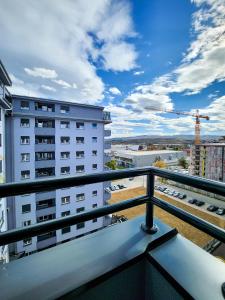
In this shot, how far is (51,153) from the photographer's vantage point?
33.5 feet

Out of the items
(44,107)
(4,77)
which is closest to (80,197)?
(44,107)

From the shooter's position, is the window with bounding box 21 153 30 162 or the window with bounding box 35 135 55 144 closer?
the window with bounding box 21 153 30 162

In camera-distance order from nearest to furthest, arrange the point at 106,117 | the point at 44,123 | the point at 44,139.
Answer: the point at 44,123
the point at 44,139
the point at 106,117

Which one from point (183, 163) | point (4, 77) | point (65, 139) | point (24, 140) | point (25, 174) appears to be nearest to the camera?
point (4, 77)

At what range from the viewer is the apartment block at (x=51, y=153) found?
8.98m

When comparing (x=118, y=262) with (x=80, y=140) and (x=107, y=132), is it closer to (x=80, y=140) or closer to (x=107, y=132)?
(x=80, y=140)

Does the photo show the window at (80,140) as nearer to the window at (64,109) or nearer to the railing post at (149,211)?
the window at (64,109)

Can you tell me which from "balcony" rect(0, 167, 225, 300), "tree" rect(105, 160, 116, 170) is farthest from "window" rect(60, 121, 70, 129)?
"balcony" rect(0, 167, 225, 300)

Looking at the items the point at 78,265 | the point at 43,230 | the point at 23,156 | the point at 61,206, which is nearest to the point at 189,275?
the point at 78,265

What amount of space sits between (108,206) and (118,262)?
25cm

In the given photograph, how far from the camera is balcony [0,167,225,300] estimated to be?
1.81 feet

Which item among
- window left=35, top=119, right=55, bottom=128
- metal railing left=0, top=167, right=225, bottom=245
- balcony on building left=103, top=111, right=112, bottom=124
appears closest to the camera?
metal railing left=0, top=167, right=225, bottom=245

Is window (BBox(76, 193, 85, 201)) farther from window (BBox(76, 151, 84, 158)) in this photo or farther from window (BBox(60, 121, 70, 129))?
window (BBox(60, 121, 70, 129))

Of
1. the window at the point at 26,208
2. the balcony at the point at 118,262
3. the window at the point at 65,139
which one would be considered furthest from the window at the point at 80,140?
the balcony at the point at 118,262
